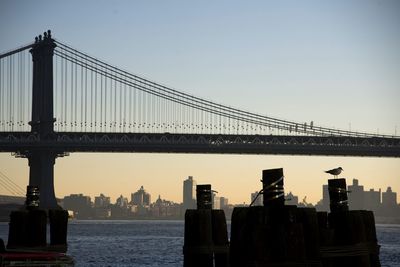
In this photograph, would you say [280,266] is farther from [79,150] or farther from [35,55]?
[35,55]

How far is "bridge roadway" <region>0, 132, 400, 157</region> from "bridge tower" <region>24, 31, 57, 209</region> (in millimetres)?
714

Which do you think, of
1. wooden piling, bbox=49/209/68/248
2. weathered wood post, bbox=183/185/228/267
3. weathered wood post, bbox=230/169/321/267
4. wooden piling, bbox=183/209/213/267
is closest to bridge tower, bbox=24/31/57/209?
wooden piling, bbox=49/209/68/248

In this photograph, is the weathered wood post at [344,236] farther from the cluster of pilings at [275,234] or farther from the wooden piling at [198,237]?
the wooden piling at [198,237]

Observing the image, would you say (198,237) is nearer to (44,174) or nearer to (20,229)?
(20,229)

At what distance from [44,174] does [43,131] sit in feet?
18.2

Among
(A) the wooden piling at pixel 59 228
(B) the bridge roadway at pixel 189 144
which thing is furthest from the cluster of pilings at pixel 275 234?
(B) the bridge roadway at pixel 189 144

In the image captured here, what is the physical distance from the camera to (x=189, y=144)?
11638 cm

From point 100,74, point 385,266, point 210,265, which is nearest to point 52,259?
point 210,265

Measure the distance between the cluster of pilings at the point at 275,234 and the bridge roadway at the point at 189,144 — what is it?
94890mm

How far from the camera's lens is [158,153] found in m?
119

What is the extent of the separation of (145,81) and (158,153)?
1398 cm

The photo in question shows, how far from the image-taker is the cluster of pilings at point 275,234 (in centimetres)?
1237

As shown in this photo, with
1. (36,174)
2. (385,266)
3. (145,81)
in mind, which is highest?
(145,81)

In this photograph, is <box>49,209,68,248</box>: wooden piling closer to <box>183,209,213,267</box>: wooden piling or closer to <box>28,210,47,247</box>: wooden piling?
<box>28,210,47,247</box>: wooden piling
